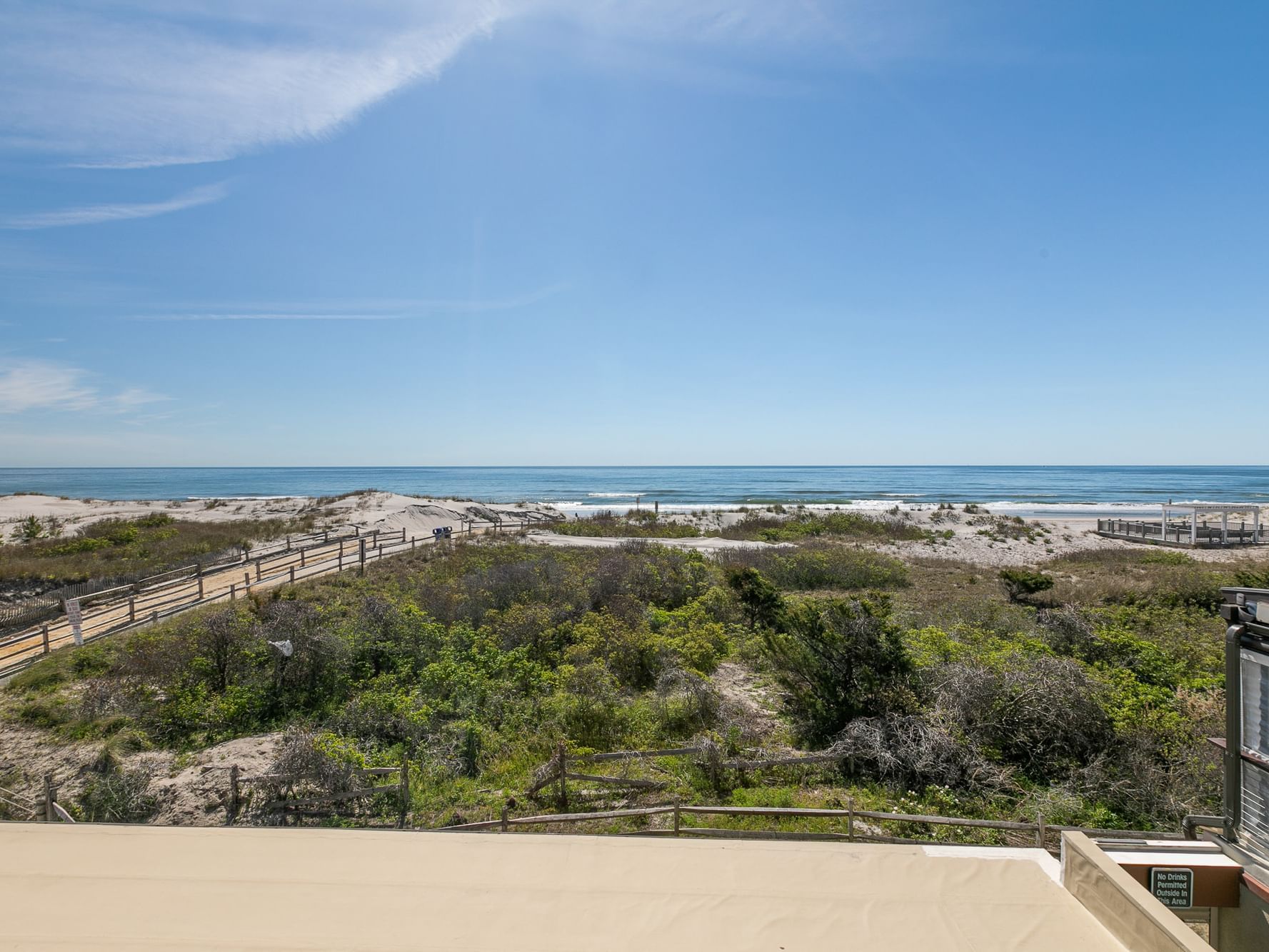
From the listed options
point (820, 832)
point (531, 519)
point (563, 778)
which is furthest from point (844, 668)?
point (531, 519)

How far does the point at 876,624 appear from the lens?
33.8 ft

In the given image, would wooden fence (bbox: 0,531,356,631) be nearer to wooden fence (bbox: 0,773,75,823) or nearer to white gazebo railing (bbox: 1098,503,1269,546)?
wooden fence (bbox: 0,773,75,823)

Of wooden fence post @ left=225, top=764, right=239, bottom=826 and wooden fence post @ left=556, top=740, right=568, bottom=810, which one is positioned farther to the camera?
wooden fence post @ left=225, top=764, right=239, bottom=826

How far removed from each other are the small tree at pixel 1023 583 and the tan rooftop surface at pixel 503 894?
1701cm

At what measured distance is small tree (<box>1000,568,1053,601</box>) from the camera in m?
18.2

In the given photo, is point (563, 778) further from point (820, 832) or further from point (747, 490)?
point (747, 490)

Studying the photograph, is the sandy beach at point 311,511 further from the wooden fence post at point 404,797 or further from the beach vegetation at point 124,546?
the wooden fence post at point 404,797

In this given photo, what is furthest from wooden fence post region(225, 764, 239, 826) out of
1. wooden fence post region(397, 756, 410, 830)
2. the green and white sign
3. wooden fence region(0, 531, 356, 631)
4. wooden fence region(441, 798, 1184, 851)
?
wooden fence region(0, 531, 356, 631)

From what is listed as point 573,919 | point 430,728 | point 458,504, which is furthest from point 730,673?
point 458,504

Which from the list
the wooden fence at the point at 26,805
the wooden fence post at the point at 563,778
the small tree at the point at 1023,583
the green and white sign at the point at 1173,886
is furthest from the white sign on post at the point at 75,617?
the small tree at the point at 1023,583

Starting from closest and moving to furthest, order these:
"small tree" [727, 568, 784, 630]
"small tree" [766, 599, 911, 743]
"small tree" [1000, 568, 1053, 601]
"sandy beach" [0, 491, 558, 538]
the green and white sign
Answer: the green and white sign, "small tree" [766, 599, 911, 743], "small tree" [727, 568, 784, 630], "small tree" [1000, 568, 1053, 601], "sandy beach" [0, 491, 558, 538]

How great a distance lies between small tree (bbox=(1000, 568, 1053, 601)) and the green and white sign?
16548mm

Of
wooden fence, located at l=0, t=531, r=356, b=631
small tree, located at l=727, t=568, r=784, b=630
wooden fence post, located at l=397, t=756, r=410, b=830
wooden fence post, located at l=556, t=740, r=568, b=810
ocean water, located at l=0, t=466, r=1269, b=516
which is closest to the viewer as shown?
wooden fence post, located at l=397, t=756, r=410, b=830

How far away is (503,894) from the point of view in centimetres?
370
